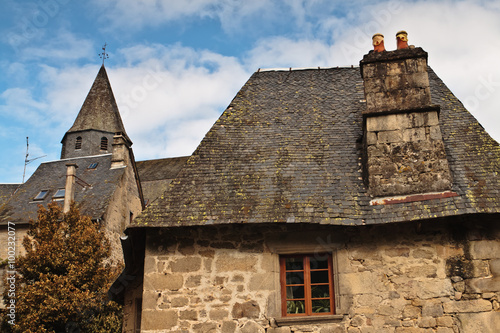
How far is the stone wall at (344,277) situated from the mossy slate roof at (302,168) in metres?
0.26

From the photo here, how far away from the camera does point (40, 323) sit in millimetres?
12508

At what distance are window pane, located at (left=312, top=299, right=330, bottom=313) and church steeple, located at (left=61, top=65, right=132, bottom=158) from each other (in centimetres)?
2332

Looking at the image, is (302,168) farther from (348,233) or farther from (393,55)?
(393,55)

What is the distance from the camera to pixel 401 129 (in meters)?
7.08

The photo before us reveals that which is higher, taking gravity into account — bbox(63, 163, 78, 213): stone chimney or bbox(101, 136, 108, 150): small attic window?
bbox(101, 136, 108, 150): small attic window

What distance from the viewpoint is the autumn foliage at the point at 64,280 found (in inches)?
484

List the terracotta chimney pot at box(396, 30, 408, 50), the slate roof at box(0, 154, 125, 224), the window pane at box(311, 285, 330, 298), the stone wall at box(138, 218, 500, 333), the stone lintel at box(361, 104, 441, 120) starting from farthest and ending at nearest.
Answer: the slate roof at box(0, 154, 125, 224)
the terracotta chimney pot at box(396, 30, 408, 50)
the stone lintel at box(361, 104, 441, 120)
the window pane at box(311, 285, 330, 298)
the stone wall at box(138, 218, 500, 333)

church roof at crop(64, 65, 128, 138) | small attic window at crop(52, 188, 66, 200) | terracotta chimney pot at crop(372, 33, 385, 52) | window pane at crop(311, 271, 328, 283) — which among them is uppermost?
church roof at crop(64, 65, 128, 138)

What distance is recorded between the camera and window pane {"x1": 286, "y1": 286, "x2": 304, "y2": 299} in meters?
6.66

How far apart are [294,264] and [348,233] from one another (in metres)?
0.82

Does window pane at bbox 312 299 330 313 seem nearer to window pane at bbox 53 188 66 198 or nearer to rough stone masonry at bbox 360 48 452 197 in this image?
rough stone masonry at bbox 360 48 452 197

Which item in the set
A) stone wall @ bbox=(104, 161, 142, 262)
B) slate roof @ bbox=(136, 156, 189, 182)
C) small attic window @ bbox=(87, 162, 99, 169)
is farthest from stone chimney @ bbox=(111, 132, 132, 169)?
slate roof @ bbox=(136, 156, 189, 182)

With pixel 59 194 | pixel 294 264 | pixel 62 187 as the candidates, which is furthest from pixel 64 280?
pixel 294 264

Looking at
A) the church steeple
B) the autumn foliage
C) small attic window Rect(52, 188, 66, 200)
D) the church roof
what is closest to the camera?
the autumn foliage
